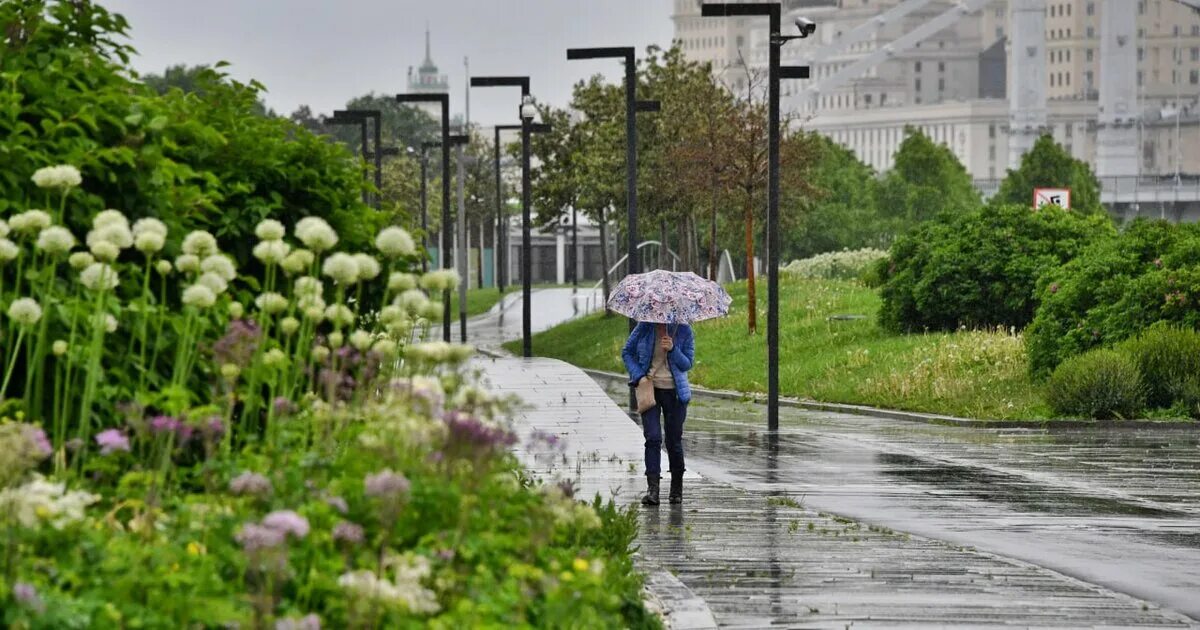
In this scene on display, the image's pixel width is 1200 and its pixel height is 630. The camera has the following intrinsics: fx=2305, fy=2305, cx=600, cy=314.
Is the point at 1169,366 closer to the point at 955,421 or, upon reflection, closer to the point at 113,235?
the point at 955,421

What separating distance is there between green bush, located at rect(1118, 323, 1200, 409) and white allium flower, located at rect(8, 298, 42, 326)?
2352 cm

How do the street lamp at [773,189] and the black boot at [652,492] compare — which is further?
the street lamp at [773,189]

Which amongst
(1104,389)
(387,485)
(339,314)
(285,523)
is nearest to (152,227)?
(339,314)

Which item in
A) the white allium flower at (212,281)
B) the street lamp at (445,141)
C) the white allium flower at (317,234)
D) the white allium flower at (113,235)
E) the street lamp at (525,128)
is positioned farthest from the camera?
the street lamp at (445,141)

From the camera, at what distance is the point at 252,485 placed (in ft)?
22.3

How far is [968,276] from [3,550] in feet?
117

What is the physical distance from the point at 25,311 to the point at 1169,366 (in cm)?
2389

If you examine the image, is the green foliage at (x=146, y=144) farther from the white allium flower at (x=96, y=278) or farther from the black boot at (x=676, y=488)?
the black boot at (x=676, y=488)

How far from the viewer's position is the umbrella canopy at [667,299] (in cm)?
1673

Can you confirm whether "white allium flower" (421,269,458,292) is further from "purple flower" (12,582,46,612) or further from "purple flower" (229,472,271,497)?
"purple flower" (12,582,46,612)

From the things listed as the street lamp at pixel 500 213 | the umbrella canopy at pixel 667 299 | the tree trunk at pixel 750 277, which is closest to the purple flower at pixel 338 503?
the umbrella canopy at pixel 667 299

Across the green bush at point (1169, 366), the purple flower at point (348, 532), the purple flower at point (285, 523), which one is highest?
the purple flower at point (285, 523)

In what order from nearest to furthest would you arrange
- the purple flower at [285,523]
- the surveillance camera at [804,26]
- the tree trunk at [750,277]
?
1. the purple flower at [285,523]
2. the surveillance camera at [804,26]
3. the tree trunk at [750,277]

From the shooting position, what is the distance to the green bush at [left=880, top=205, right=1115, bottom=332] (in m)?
40.7
